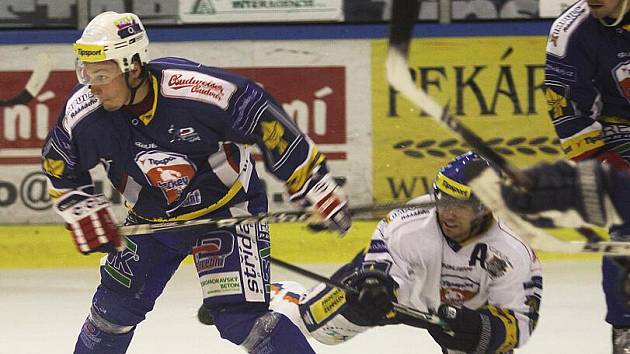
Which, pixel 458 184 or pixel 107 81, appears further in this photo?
pixel 458 184

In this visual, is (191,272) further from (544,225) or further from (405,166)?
(544,225)

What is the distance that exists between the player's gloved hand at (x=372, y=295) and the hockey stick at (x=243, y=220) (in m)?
0.20

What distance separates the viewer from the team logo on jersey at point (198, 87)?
12.4 ft

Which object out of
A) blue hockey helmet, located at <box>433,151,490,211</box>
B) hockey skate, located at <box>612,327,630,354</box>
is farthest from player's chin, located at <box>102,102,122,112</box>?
hockey skate, located at <box>612,327,630,354</box>

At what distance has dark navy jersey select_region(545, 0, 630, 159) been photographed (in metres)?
4.18

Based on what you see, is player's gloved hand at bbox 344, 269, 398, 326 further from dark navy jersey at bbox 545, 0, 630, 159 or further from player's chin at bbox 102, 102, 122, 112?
player's chin at bbox 102, 102, 122, 112

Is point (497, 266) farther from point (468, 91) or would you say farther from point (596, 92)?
point (468, 91)

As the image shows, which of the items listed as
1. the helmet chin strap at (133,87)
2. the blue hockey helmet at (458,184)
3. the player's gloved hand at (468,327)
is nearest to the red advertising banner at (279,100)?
the blue hockey helmet at (458,184)

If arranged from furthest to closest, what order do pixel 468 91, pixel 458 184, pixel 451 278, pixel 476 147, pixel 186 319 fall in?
pixel 468 91, pixel 186 319, pixel 451 278, pixel 458 184, pixel 476 147

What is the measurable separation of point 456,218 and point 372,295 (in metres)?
0.36

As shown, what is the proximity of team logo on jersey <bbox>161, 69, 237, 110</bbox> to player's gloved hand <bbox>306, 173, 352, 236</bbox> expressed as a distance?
32 cm

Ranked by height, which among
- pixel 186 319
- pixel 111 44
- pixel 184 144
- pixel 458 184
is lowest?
pixel 186 319

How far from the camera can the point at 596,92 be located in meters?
4.24

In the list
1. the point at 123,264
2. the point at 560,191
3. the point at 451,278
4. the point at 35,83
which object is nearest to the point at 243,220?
the point at 123,264
